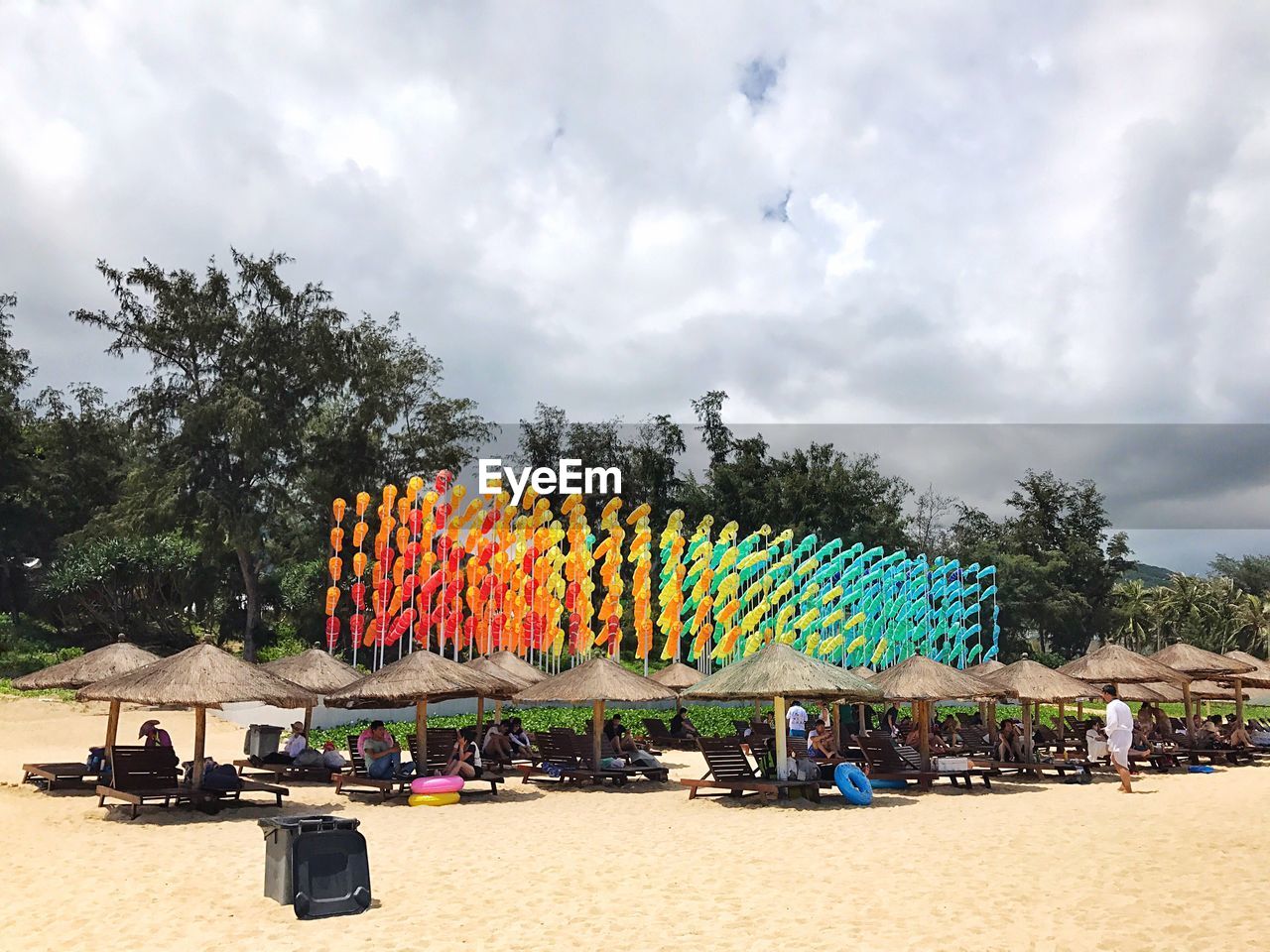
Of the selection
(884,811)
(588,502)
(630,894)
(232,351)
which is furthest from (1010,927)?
(588,502)

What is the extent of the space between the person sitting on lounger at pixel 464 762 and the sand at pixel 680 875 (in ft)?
1.26

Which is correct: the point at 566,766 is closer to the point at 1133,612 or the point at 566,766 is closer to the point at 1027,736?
the point at 1027,736

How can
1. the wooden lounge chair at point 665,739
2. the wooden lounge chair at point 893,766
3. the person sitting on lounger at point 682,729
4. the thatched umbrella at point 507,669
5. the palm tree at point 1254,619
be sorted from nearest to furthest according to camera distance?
the wooden lounge chair at point 893,766 → the thatched umbrella at point 507,669 → the wooden lounge chair at point 665,739 → the person sitting on lounger at point 682,729 → the palm tree at point 1254,619

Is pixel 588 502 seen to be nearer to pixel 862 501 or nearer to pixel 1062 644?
pixel 862 501

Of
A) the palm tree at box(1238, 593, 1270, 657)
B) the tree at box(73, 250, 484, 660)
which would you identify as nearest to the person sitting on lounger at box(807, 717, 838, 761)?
→ the tree at box(73, 250, 484, 660)

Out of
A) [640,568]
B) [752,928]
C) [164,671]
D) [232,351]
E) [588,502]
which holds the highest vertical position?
[232,351]

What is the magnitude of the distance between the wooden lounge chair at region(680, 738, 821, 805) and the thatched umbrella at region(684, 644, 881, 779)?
0.30m

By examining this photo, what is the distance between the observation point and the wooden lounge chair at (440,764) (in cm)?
1474

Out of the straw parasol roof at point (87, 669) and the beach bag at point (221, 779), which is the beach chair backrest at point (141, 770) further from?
the straw parasol roof at point (87, 669)

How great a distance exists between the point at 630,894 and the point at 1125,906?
377 cm

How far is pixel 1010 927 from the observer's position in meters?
7.18

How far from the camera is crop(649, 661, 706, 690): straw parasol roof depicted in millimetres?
24578

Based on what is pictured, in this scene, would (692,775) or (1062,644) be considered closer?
(692,775)

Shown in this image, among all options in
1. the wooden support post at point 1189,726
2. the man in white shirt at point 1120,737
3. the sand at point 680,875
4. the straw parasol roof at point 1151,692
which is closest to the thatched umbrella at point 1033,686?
the man in white shirt at point 1120,737
